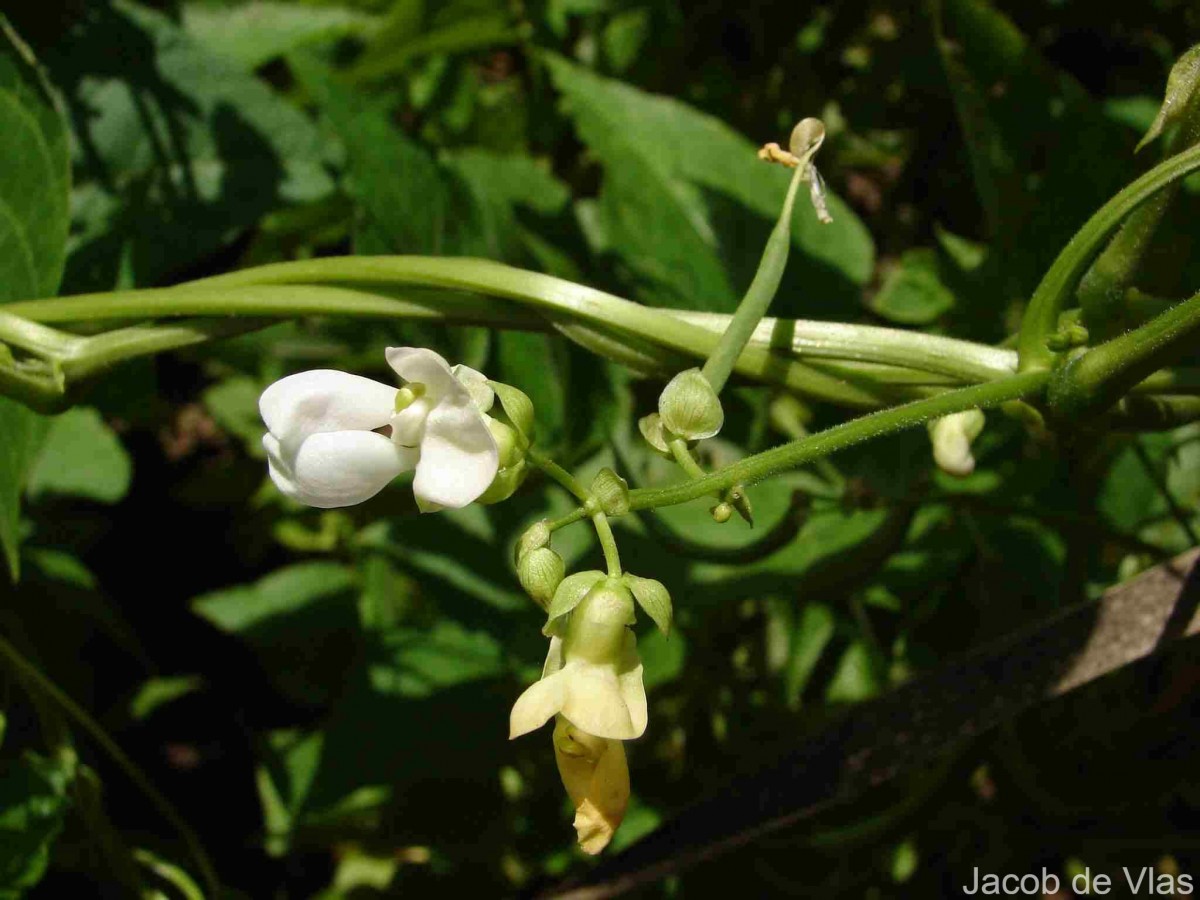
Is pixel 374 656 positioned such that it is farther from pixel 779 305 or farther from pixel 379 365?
pixel 779 305

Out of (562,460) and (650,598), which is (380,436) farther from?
(562,460)

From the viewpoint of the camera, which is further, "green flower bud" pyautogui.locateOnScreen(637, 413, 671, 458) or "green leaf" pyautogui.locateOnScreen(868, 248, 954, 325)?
"green leaf" pyautogui.locateOnScreen(868, 248, 954, 325)

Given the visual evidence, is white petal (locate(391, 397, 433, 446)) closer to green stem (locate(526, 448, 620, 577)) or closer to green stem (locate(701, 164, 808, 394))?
green stem (locate(526, 448, 620, 577))

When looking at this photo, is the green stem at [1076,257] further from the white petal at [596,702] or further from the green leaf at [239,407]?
the green leaf at [239,407]

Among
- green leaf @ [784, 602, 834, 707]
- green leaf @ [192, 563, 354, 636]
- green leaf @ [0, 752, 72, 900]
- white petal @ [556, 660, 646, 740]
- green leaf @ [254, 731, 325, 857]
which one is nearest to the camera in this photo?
white petal @ [556, 660, 646, 740]

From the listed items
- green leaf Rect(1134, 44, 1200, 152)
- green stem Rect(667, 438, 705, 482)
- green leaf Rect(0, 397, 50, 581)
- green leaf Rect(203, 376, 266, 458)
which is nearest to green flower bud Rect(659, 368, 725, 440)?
green stem Rect(667, 438, 705, 482)

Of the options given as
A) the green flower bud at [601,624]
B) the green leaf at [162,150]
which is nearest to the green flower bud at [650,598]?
the green flower bud at [601,624]

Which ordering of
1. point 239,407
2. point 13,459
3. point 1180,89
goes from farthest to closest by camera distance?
point 239,407, point 13,459, point 1180,89

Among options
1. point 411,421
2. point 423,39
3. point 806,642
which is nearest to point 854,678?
point 806,642
